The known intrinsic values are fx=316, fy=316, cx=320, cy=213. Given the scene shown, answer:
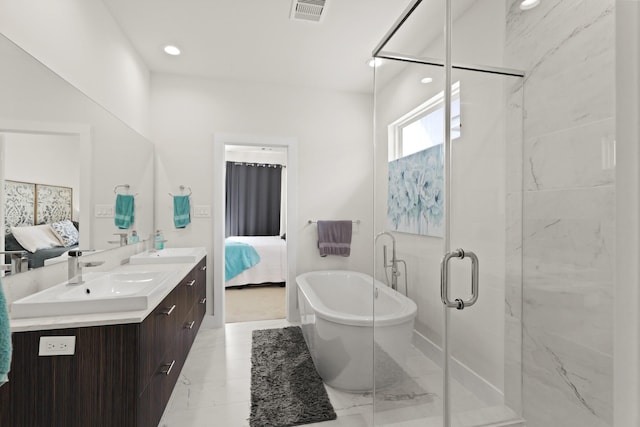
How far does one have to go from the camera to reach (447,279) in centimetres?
123

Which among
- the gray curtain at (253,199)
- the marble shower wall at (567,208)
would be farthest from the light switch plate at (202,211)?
the gray curtain at (253,199)

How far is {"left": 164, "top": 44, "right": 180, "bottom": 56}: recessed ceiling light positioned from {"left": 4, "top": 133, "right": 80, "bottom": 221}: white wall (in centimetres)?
130

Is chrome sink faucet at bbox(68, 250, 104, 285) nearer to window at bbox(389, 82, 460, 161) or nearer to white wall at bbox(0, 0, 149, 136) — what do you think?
white wall at bbox(0, 0, 149, 136)

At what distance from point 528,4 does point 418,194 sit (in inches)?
31.3

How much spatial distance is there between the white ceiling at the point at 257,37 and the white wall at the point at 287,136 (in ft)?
0.62

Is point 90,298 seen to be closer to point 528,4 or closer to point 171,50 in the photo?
point 528,4

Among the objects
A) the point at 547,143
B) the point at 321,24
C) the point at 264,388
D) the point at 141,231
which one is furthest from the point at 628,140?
the point at 141,231

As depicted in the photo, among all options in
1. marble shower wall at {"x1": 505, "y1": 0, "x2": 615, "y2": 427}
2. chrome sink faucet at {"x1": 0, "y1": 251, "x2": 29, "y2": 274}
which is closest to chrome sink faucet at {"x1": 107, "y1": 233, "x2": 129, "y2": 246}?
chrome sink faucet at {"x1": 0, "y1": 251, "x2": 29, "y2": 274}

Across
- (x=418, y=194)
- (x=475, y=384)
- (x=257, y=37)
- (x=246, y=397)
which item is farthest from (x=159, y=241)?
(x=475, y=384)

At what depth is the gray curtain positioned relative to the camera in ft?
20.1

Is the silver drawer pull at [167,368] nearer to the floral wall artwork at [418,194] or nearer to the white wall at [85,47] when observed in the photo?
the floral wall artwork at [418,194]

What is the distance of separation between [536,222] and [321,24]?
208 centimetres

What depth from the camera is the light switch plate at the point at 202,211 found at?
3.18 m

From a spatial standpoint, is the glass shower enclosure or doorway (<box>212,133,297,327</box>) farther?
doorway (<box>212,133,297,327</box>)
